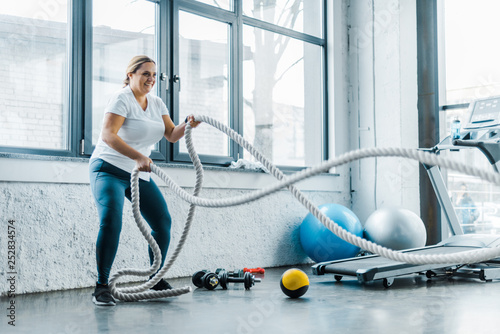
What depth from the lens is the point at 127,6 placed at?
4250 mm

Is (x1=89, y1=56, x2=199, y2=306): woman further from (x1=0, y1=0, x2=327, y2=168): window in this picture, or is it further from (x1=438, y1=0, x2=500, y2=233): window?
(x1=438, y1=0, x2=500, y2=233): window

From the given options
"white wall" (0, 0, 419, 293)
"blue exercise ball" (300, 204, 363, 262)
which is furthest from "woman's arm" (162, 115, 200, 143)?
"blue exercise ball" (300, 204, 363, 262)

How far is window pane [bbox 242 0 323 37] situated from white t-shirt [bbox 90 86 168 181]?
2.38 meters

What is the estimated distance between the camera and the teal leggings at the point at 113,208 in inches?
114

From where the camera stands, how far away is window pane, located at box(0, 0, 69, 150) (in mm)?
3535

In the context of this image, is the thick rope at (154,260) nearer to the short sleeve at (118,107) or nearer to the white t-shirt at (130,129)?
the white t-shirt at (130,129)

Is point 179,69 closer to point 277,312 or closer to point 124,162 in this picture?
point 124,162

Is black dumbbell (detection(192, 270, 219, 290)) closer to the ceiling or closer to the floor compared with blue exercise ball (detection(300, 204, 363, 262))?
closer to the floor

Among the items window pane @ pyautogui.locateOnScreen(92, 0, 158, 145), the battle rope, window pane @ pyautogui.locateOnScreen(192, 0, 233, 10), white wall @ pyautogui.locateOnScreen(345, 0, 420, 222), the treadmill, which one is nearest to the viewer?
the battle rope

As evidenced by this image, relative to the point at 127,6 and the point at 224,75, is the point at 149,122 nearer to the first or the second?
the point at 127,6

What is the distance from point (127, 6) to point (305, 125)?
2.30 m

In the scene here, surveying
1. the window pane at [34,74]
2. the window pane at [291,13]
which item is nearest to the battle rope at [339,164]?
the window pane at [34,74]

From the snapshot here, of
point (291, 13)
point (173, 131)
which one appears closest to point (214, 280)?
point (173, 131)

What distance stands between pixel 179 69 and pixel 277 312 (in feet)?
8.06
